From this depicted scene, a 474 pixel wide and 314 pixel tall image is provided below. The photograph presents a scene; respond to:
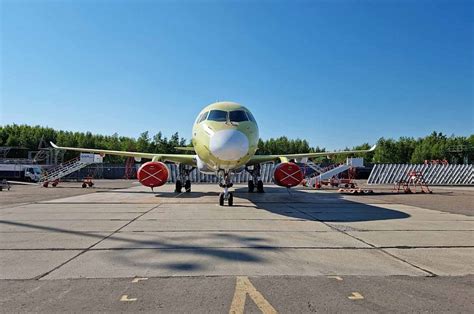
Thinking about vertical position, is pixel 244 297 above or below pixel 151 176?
below

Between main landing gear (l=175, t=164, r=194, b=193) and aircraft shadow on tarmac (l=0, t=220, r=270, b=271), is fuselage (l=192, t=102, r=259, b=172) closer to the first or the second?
aircraft shadow on tarmac (l=0, t=220, r=270, b=271)

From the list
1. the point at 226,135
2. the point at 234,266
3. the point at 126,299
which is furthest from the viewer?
the point at 226,135

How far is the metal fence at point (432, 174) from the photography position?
40.0 metres

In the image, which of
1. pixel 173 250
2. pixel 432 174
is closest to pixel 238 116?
pixel 173 250

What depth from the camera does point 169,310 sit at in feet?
11.7

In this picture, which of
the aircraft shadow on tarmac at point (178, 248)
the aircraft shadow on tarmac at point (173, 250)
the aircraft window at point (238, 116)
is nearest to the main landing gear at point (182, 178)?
the aircraft window at point (238, 116)

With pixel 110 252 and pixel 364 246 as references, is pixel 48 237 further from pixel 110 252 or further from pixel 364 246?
pixel 364 246

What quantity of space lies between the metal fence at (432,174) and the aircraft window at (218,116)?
30.5m

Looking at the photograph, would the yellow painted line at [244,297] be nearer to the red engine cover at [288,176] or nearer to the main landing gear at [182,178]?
the red engine cover at [288,176]

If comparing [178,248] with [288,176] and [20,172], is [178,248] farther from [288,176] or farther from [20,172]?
[20,172]

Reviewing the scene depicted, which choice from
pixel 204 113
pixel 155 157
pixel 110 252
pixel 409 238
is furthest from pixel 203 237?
pixel 155 157

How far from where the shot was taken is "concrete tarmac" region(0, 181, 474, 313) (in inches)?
150

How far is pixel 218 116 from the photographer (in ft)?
45.1

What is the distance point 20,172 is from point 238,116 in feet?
140
